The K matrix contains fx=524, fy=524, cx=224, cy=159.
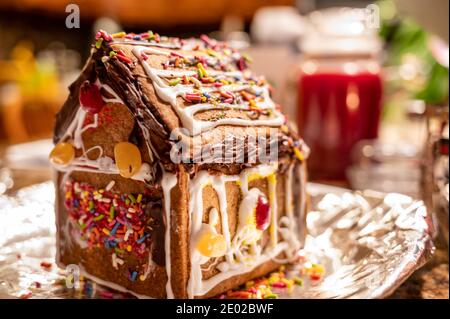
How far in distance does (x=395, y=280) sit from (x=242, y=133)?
0.38 metres

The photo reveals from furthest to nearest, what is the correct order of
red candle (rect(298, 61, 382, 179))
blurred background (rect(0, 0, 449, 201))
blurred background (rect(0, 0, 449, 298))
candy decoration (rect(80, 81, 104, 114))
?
1. red candle (rect(298, 61, 382, 179))
2. blurred background (rect(0, 0, 449, 201))
3. blurred background (rect(0, 0, 449, 298))
4. candy decoration (rect(80, 81, 104, 114))

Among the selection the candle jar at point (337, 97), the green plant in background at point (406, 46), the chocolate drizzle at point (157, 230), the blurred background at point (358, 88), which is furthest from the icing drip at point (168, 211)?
the green plant in background at point (406, 46)

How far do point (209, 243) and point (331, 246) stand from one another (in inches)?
18.0

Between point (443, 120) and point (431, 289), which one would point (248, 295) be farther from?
point (443, 120)

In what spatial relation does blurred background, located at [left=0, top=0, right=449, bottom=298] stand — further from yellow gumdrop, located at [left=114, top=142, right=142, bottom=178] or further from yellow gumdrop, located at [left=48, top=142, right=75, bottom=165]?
yellow gumdrop, located at [left=114, top=142, right=142, bottom=178]

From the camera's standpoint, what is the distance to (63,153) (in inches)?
42.8

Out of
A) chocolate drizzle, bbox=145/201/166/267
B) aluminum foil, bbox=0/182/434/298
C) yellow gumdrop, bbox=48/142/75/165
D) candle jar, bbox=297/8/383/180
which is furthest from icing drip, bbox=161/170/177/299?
candle jar, bbox=297/8/383/180

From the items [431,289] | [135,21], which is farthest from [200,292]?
[135,21]

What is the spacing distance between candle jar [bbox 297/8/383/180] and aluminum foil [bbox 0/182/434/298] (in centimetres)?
41

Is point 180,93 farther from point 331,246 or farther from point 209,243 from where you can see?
point 331,246

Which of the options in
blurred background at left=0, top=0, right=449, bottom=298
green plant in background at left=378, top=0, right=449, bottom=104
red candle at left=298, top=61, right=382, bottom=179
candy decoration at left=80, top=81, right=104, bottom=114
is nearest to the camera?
candy decoration at left=80, top=81, right=104, bottom=114

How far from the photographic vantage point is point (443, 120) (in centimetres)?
127

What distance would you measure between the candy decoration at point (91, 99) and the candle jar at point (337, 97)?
1227mm

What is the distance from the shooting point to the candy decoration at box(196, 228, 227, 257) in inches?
36.2
